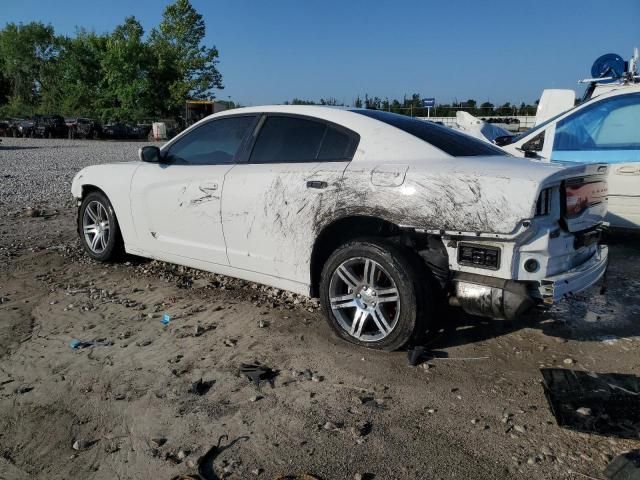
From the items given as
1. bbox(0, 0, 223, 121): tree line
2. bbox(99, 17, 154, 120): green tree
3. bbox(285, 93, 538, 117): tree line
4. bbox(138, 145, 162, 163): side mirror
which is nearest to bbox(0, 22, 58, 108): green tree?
bbox(0, 0, 223, 121): tree line

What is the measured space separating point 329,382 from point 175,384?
2.95 ft

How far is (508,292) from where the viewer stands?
3029mm

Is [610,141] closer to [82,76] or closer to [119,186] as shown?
[119,186]

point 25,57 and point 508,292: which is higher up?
point 25,57

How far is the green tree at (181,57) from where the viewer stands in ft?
182

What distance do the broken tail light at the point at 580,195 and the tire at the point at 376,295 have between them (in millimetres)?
980

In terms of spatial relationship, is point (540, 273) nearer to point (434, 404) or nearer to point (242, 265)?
point (434, 404)

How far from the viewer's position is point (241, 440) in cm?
253

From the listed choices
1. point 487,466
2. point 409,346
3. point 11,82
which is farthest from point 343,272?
point 11,82

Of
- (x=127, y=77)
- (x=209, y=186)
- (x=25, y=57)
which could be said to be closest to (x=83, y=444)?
(x=209, y=186)

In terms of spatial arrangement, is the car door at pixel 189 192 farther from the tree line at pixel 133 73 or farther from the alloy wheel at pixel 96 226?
the tree line at pixel 133 73

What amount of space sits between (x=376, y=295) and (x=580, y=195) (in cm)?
144

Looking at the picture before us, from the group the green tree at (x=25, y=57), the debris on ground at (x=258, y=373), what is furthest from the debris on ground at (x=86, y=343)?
the green tree at (x=25, y=57)

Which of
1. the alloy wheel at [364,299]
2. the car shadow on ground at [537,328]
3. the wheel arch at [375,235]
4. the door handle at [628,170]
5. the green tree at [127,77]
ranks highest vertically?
the green tree at [127,77]
